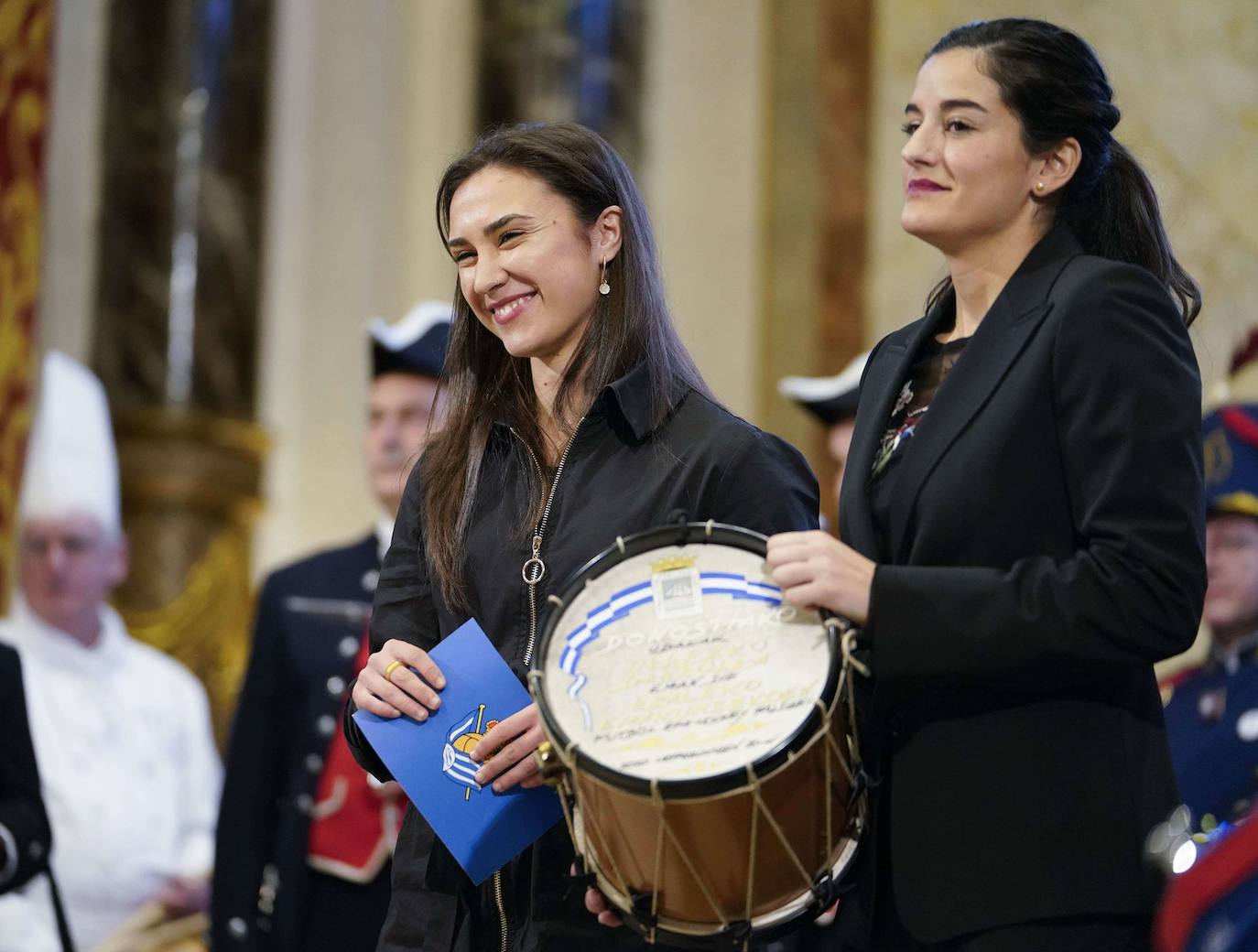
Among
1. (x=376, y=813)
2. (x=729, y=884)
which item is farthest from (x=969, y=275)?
(x=376, y=813)

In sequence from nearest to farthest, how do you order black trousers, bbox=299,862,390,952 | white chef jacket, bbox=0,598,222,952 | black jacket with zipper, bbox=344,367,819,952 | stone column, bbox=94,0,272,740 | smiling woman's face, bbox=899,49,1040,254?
smiling woman's face, bbox=899,49,1040,254 → black jacket with zipper, bbox=344,367,819,952 → black trousers, bbox=299,862,390,952 → white chef jacket, bbox=0,598,222,952 → stone column, bbox=94,0,272,740

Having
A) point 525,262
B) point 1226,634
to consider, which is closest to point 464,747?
point 525,262

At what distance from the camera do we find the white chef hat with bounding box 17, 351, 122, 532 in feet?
19.0

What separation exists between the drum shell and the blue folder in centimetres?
18

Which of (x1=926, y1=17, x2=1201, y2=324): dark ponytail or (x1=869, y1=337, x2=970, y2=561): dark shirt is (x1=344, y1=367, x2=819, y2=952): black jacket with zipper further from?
(x1=926, y1=17, x2=1201, y2=324): dark ponytail

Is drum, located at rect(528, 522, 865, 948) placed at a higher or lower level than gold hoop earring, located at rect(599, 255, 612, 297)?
lower

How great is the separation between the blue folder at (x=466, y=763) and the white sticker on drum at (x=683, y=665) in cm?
23

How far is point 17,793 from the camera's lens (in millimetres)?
3611

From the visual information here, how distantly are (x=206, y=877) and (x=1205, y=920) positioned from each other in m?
4.05

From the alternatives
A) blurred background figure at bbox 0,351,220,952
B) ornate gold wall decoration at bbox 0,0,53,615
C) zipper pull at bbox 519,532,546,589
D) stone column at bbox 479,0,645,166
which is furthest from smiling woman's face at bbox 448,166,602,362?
stone column at bbox 479,0,645,166

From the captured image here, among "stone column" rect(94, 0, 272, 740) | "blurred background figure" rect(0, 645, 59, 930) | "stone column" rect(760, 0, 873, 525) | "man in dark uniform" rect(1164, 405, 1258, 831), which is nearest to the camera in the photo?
"blurred background figure" rect(0, 645, 59, 930)

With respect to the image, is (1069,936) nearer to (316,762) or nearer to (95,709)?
(316,762)

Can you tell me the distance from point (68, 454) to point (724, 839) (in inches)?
165

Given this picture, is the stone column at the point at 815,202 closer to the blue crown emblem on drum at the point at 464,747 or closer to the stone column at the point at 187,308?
the stone column at the point at 187,308
